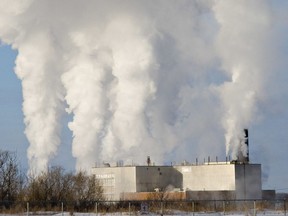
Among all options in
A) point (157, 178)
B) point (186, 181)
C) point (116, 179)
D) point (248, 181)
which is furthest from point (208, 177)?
point (116, 179)

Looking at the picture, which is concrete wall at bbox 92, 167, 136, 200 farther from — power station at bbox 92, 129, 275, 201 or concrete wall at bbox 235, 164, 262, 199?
concrete wall at bbox 235, 164, 262, 199

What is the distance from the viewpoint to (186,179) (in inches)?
3438

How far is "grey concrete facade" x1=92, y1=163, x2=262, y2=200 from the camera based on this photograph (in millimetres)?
81562

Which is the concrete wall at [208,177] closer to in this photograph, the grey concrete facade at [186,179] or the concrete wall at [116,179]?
the grey concrete facade at [186,179]

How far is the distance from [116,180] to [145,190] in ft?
12.6

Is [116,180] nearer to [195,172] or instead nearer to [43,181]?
[195,172]

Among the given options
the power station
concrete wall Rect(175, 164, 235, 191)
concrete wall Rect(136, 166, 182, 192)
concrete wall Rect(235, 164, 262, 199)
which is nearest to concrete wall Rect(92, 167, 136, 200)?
the power station

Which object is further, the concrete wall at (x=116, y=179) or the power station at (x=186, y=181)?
the concrete wall at (x=116, y=179)

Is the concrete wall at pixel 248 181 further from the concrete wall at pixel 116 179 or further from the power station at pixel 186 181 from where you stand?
the concrete wall at pixel 116 179

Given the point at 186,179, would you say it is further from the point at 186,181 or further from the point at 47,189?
the point at 47,189

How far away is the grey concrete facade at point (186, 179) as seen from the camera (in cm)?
8156

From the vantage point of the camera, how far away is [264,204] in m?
70.4

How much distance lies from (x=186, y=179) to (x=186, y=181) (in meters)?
0.25

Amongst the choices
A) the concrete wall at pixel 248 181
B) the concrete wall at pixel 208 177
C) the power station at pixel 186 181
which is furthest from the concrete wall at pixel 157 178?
the concrete wall at pixel 248 181
